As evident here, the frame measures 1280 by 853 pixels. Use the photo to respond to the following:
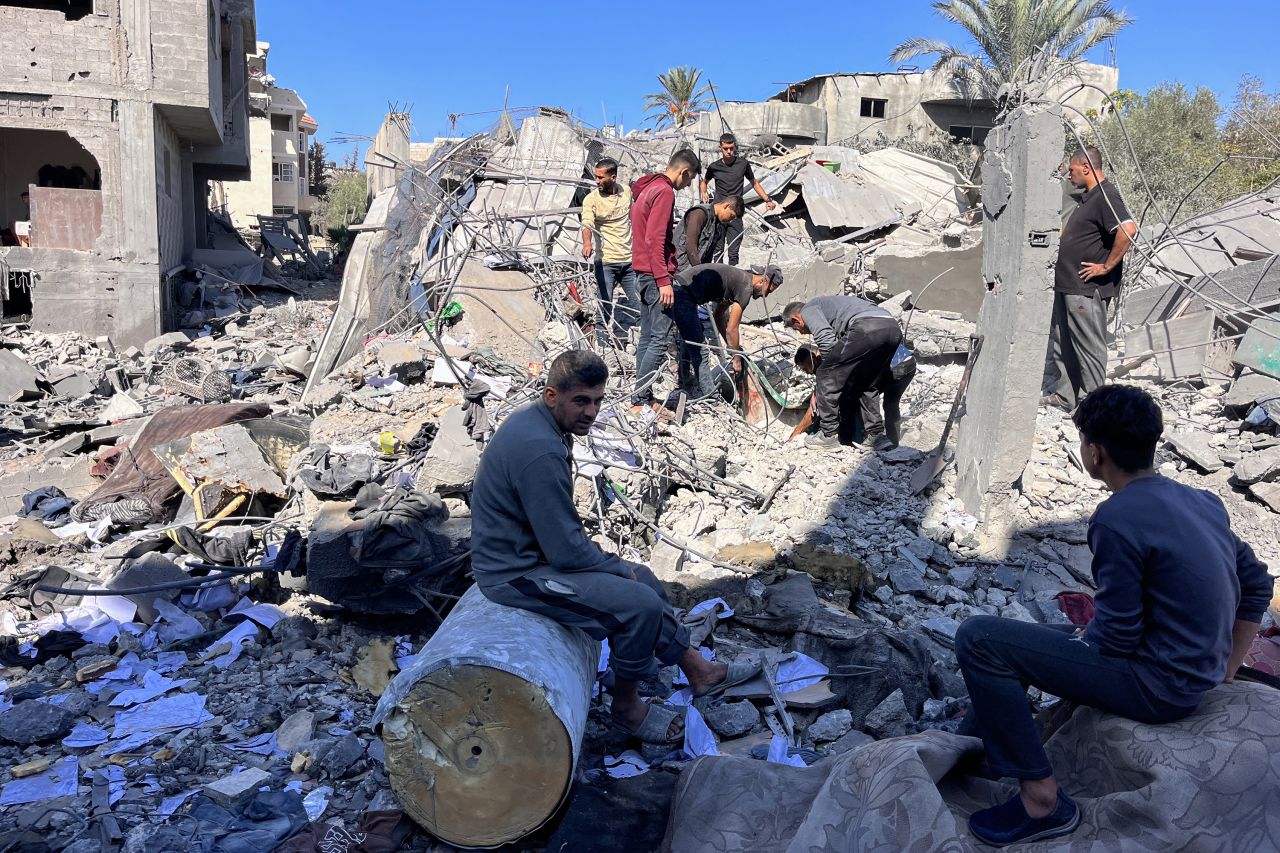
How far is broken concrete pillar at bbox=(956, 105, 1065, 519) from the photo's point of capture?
209 inches

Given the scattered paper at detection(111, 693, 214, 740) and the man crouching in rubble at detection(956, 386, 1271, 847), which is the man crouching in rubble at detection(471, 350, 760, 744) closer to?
the man crouching in rubble at detection(956, 386, 1271, 847)

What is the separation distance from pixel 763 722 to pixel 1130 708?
63.4 inches

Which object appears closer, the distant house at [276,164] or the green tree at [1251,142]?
the green tree at [1251,142]

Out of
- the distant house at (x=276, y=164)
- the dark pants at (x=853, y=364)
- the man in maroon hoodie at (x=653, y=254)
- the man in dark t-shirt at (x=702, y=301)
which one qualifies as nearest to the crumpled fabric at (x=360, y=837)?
the man in maroon hoodie at (x=653, y=254)

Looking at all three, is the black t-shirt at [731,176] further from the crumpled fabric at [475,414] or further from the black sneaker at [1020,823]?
the black sneaker at [1020,823]

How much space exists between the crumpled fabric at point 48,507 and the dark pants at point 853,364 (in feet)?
18.8

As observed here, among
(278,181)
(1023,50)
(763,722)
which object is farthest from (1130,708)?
(278,181)

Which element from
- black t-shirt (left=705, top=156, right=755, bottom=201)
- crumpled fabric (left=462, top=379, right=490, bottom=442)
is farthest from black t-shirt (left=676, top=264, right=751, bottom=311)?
black t-shirt (left=705, top=156, right=755, bottom=201)

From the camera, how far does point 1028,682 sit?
260 centimetres

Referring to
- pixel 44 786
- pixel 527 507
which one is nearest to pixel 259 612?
pixel 44 786

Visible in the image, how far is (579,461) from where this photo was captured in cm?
588

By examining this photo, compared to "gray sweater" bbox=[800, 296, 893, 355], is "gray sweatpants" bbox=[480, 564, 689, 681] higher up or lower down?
lower down

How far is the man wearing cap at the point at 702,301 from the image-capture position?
7.11 meters

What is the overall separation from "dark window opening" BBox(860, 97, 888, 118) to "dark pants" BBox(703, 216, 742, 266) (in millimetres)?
17634
